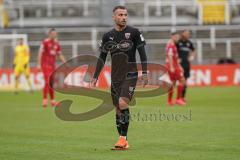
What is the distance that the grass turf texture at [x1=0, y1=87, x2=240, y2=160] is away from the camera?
11.6 meters

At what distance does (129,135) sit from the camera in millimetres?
14461

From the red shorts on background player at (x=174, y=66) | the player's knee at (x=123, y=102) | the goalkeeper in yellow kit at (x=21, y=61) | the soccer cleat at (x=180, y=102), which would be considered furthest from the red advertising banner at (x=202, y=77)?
the player's knee at (x=123, y=102)

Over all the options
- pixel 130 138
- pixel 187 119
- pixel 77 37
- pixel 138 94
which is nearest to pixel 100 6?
pixel 77 37

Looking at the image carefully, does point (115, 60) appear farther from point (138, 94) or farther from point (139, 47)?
point (138, 94)

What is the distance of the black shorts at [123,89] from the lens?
12.5 metres

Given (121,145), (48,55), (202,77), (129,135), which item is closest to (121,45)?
(121,145)

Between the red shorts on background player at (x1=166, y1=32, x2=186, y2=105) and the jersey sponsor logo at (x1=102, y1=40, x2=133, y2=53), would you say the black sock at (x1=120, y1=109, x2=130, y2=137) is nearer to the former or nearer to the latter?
the jersey sponsor logo at (x1=102, y1=40, x2=133, y2=53)

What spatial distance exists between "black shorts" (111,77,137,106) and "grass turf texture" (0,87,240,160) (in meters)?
0.85

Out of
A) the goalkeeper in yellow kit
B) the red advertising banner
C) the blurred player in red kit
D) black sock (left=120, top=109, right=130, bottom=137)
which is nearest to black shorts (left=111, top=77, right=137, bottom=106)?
black sock (left=120, top=109, right=130, bottom=137)

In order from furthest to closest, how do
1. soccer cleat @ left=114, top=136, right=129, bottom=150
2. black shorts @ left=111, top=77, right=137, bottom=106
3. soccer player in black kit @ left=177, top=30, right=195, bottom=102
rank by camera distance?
soccer player in black kit @ left=177, top=30, right=195, bottom=102
black shorts @ left=111, top=77, right=137, bottom=106
soccer cleat @ left=114, top=136, right=129, bottom=150

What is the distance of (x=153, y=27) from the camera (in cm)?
3797

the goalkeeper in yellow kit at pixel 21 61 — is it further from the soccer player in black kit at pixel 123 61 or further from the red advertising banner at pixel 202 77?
the soccer player in black kit at pixel 123 61

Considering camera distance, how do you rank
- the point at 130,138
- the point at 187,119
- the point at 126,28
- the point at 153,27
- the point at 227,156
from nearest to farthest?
the point at 227,156
the point at 126,28
the point at 130,138
the point at 187,119
the point at 153,27

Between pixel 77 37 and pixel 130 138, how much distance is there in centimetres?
2493
